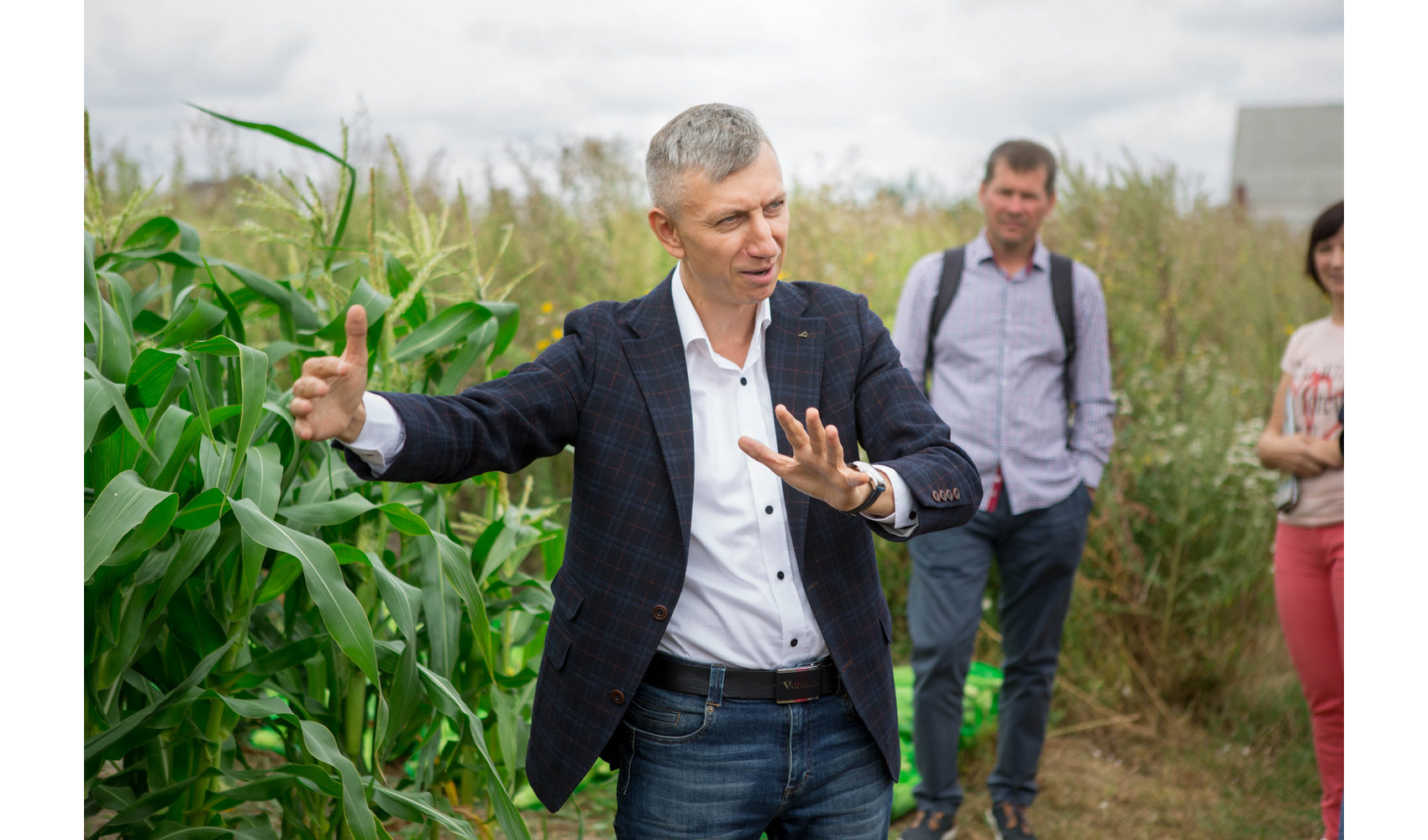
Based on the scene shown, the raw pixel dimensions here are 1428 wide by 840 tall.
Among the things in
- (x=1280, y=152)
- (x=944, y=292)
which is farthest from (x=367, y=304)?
(x=1280, y=152)

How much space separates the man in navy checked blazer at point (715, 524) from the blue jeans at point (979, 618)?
1.47 m

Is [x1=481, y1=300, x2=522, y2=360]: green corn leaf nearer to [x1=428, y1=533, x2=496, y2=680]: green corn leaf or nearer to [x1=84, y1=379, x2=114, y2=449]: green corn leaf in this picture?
[x1=428, y1=533, x2=496, y2=680]: green corn leaf

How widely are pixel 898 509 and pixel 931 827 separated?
76.6 inches

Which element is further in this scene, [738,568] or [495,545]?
[495,545]

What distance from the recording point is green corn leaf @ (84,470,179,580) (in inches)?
49.9

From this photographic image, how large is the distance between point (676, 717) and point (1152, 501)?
9.54 ft

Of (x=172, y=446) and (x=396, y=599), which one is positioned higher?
(x=172, y=446)

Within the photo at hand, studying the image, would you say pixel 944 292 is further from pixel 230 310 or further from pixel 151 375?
pixel 151 375

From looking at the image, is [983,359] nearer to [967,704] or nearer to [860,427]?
[967,704]

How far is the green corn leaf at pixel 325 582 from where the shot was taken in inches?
55.8

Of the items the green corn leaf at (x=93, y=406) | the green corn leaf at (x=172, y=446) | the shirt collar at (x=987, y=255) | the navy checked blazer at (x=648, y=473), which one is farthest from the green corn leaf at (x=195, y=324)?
the shirt collar at (x=987, y=255)

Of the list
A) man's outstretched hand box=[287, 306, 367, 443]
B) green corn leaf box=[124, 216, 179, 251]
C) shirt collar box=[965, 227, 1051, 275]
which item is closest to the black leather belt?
man's outstretched hand box=[287, 306, 367, 443]

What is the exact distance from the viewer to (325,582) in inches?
56.8

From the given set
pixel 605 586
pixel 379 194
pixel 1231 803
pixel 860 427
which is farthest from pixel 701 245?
pixel 379 194
